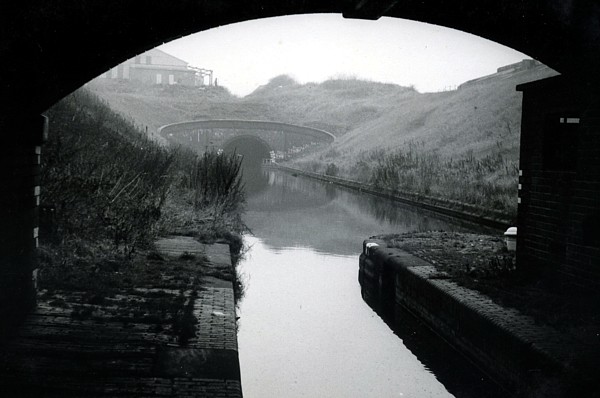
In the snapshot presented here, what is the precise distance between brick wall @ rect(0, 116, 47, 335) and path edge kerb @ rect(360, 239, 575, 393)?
13.3 ft

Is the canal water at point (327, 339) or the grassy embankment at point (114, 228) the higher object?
the grassy embankment at point (114, 228)

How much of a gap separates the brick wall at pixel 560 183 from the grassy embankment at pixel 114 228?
367 cm

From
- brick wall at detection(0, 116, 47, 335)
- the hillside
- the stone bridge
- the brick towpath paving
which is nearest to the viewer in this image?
the brick towpath paving

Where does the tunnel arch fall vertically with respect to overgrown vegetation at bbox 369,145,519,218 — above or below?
above

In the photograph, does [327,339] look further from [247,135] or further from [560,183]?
[247,135]

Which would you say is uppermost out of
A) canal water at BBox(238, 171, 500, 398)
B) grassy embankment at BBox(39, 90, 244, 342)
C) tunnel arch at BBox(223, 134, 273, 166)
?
tunnel arch at BBox(223, 134, 273, 166)

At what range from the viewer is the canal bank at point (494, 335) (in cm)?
438

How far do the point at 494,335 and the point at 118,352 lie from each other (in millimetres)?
3197

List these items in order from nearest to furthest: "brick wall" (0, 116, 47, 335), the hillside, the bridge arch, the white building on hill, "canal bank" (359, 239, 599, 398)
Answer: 1. "canal bank" (359, 239, 599, 398)
2. "brick wall" (0, 116, 47, 335)
3. the hillside
4. the bridge arch
5. the white building on hill

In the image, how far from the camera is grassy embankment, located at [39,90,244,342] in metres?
6.21

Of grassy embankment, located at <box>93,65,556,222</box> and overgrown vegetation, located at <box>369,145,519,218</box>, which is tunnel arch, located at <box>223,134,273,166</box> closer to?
grassy embankment, located at <box>93,65,556,222</box>

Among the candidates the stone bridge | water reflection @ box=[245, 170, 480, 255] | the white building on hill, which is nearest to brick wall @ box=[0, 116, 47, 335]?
water reflection @ box=[245, 170, 480, 255]

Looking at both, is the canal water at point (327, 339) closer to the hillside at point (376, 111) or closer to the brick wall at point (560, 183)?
the brick wall at point (560, 183)

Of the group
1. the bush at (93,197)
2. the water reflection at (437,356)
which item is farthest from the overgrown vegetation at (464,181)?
the bush at (93,197)
